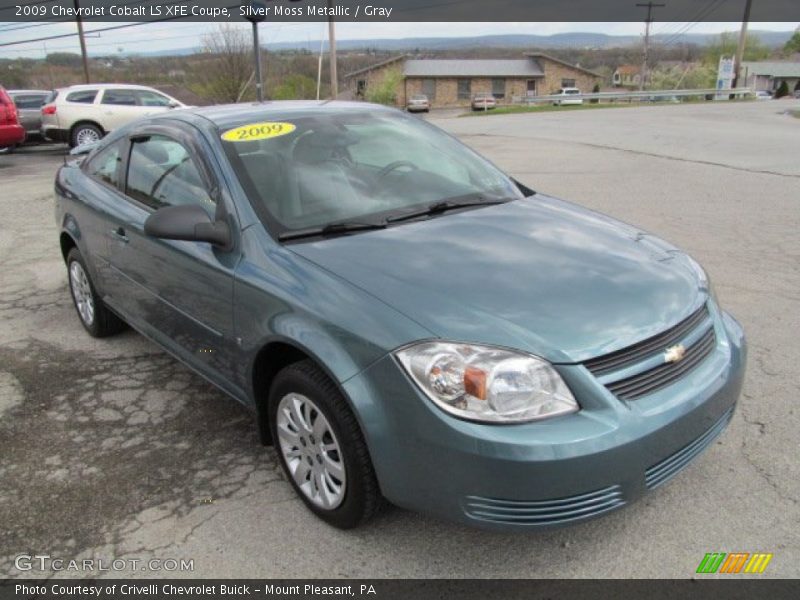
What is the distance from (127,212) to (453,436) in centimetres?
260

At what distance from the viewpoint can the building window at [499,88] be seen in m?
77.5

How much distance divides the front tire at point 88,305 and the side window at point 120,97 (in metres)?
12.5

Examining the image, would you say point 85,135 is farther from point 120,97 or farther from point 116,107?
point 120,97

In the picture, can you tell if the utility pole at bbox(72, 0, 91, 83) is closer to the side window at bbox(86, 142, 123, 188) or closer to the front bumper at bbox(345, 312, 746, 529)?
the side window at bbox(86, 142, 123, 188)

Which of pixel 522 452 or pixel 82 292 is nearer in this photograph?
pixel 522 452

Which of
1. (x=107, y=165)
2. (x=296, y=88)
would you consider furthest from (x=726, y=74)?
(x=107, y=165)

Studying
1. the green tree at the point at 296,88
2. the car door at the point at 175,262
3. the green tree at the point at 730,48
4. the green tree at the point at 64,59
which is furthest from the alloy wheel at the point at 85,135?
the green tree at the point at 730,48

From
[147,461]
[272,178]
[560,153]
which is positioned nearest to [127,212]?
[272,178]

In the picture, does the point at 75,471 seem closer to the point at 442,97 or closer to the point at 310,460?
the point at 310,460

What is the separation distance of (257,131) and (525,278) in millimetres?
1615

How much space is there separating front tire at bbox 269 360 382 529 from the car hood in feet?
1.38

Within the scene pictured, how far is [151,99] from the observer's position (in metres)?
16.2

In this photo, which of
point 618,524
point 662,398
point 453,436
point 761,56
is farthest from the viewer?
point 761,56

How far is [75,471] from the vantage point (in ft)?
10.0
